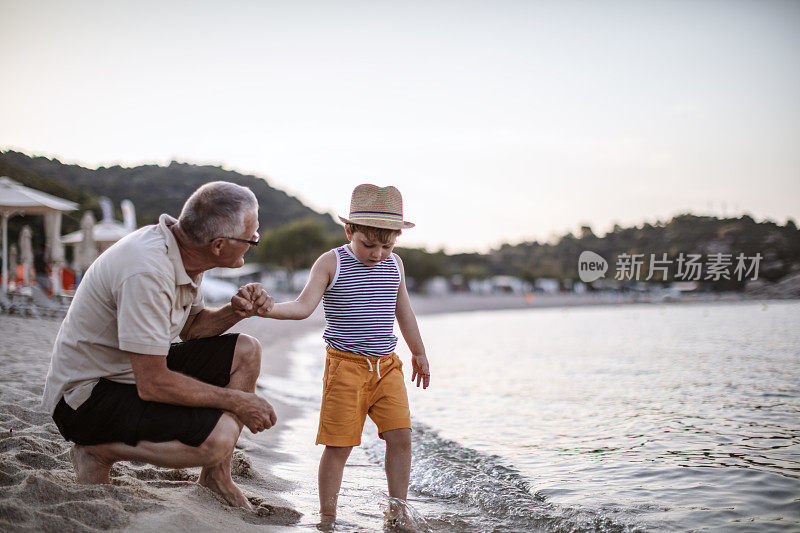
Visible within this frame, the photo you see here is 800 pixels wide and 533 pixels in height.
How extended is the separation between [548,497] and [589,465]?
0.90m

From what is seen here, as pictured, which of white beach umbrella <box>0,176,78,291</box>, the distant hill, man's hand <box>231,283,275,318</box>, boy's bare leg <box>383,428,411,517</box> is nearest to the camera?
man's hand <box>231,283,275,318</box>

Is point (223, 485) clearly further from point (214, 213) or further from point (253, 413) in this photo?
point (214, 213)

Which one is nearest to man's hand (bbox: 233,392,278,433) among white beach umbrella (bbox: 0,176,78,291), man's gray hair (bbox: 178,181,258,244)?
man's gray hair (bbox: 178,181,258,244)

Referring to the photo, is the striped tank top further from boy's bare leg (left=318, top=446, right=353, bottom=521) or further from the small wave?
the small wave

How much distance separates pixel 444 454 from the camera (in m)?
4.74

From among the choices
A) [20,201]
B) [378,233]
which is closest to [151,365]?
[378,233]

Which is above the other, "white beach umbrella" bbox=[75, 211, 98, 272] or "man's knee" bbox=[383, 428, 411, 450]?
"white beach umbrella" bbox=[75, 211, 98, 272]

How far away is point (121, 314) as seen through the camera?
2164mm

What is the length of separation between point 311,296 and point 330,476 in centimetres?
89

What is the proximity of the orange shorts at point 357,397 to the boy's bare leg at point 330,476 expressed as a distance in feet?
0.21

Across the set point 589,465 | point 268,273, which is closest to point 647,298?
point 268,273

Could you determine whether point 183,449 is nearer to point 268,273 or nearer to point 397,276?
point 397,276

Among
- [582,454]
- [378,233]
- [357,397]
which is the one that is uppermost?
[378,233]

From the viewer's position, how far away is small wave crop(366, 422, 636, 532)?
3.15 m
